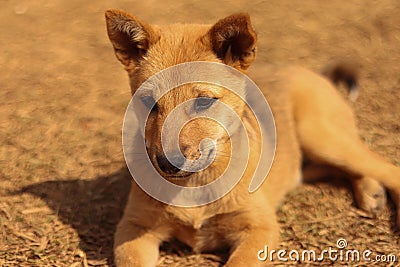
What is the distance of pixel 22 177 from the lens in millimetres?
5434

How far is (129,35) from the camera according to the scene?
14.0 ft

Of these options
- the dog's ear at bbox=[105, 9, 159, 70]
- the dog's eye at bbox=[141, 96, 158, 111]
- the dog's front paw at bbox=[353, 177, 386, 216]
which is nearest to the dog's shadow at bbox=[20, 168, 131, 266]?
the dog's eye at bbox=[141, 96, 158, 111]

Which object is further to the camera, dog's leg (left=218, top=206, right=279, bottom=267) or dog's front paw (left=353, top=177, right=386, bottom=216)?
dog's front paw (left=353, top=177, right=386, bottom=216)

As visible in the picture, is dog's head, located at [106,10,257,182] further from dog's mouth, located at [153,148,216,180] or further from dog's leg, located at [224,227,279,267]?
dog's leg, located at [224,227,279,267]

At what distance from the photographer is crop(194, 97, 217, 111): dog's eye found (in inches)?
158

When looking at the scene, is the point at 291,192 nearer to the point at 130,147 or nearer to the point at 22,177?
the point at 130,147

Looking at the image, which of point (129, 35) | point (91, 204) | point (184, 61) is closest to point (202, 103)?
point (184, 61)

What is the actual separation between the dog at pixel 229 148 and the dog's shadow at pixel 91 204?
29 cm

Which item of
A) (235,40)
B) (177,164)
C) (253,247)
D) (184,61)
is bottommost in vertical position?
(253,247)

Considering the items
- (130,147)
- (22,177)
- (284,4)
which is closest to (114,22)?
(130,147)

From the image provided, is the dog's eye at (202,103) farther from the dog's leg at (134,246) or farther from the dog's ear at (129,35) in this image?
the dog's leg at (134,246)

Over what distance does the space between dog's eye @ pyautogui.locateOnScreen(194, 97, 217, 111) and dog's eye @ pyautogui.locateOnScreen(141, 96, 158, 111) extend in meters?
0.28

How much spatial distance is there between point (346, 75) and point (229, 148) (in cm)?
240

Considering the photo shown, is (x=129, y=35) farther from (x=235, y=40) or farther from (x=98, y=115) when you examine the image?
(x=98, y=115)
